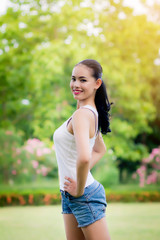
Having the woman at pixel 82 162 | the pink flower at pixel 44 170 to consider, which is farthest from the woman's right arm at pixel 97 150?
the pink flower at pixel 44 170

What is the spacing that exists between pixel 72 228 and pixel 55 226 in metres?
5.88

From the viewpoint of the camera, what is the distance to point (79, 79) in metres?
2.00

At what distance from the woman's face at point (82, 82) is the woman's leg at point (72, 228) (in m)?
0.64

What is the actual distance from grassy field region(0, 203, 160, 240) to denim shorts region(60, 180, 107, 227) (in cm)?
456

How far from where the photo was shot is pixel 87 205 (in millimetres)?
1906

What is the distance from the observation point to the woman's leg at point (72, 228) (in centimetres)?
203

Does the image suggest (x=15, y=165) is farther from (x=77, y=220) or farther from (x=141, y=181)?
(x=77, y=220)

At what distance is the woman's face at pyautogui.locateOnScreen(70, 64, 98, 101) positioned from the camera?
6.53ft

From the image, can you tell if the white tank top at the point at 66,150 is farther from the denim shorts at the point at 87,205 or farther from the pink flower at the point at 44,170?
the pink flower at the point at 44,170

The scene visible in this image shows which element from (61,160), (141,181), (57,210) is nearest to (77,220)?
(61,160)

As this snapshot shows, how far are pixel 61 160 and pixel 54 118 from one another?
43.0ft

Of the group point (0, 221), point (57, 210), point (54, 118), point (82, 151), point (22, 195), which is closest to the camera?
point (82, 151)

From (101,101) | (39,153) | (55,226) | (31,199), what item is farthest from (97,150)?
(39,153)

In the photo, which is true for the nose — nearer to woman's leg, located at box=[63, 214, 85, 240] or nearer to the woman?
the woman
